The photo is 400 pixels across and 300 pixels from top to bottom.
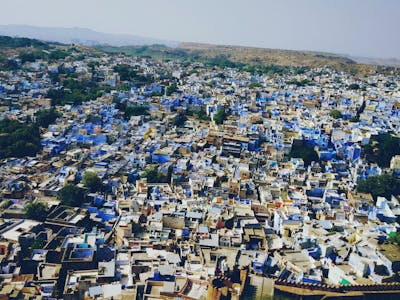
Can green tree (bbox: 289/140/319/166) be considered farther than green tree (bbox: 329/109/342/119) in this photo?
No

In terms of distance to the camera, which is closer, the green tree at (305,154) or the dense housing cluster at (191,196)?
the dense housing cluster at (191,196)

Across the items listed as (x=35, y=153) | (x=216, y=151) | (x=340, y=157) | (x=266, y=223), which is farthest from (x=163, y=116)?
(x=266, y=223)

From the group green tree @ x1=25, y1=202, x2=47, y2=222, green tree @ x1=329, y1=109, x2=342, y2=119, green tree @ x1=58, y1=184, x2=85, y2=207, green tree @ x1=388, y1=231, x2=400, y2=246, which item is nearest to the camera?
green tree @ x1=388, y1=231, x2=400, y2=246

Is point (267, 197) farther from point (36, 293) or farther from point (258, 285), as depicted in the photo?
point (36, 293)

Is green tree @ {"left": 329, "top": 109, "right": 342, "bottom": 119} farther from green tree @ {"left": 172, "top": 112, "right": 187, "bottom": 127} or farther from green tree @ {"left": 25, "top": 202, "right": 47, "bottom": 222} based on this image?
green tree @ {"left": 25, "top": 202, "right": 47, "bottom": 222}

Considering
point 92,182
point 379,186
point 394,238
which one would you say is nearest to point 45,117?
point 92,182

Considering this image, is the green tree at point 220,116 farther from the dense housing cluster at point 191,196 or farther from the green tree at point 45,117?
the green tree at point 45,117

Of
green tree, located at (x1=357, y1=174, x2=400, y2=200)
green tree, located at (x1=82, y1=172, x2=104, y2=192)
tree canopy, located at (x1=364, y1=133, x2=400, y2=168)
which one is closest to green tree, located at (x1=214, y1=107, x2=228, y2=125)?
tree canopy, located at (x1=364, y1=133, x2=400, y2=168)

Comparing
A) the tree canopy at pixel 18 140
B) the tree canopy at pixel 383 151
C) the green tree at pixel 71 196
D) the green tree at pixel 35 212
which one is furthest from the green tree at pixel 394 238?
the tree canopy at pixel 18 140
